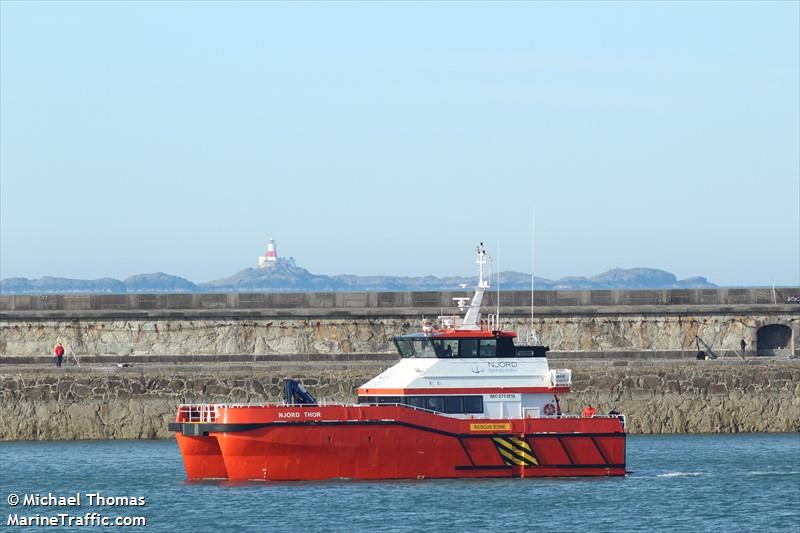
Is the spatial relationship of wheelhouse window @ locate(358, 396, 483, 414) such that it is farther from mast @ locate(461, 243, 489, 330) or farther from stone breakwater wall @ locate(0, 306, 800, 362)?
stone breakwater wall @ locate(0, 306, 800, 362)

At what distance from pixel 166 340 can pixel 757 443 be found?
16.4 metres

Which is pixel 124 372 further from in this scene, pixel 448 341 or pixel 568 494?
pixel 568 494

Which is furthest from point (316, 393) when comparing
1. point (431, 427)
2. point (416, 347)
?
point (431, 427)

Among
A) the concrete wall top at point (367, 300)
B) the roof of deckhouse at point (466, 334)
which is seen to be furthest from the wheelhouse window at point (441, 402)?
the concrete wall top at point (367, 300)

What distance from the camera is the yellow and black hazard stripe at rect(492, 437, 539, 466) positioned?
34.2 meters

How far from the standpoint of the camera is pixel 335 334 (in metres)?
47.0

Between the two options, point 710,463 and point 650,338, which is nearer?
point 710,463

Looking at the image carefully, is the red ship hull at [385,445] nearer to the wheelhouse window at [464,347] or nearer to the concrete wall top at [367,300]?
the wheelhouse window at [464,347]

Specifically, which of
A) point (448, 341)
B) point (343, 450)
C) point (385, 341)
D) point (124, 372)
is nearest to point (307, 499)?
point (343, 450)

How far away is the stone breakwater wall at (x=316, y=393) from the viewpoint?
140 ft

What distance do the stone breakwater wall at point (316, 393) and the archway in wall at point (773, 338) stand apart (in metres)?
2.92

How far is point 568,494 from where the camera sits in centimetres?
3259

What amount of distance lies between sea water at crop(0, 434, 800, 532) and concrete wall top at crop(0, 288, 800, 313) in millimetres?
10034

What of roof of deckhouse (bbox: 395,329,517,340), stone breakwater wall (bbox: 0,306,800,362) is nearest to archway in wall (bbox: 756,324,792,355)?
stone breakwater wall (bbox: 0,306,800,362)
